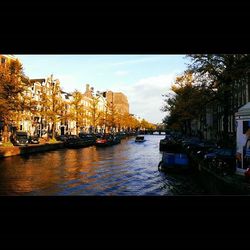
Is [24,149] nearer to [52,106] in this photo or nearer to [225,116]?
[52,106]

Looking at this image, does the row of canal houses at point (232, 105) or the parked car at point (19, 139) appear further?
the parked car at point (19, 139)

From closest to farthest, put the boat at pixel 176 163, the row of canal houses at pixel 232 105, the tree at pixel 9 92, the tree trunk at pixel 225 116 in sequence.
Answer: the boat at pixel 176 163 → the tree trunk at pixel 225 116 → the row of canal houses at pixel 232 105 → the tree at pixel 9 92

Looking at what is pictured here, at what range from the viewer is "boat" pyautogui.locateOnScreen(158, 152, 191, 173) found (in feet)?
78.3

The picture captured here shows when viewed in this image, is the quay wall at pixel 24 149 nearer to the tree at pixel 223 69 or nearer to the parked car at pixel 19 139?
the parked car at pixel 19 139

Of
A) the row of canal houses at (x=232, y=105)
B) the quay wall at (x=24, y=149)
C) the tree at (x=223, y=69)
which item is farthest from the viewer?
the quay wall at (x=24, y=149)

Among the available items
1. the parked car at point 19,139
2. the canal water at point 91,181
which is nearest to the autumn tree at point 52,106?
the parked car at point 19,139

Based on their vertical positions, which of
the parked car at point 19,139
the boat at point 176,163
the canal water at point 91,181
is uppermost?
the parked car at point 19,139

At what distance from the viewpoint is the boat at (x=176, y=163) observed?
23.9m

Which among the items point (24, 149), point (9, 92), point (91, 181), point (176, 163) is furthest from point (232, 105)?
point (9, 92)

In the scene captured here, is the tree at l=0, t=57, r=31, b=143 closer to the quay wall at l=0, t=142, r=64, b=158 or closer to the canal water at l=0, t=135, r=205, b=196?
the quay wall at l=0, t=142, r=64, b=158

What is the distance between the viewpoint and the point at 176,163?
24.1m
